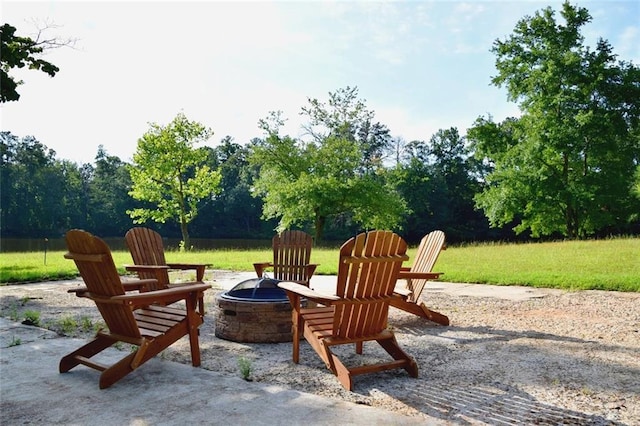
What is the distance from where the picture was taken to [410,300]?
5.29m

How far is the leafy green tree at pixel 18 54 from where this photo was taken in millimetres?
9242

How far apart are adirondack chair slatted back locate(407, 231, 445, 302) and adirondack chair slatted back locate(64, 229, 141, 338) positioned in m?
2.99

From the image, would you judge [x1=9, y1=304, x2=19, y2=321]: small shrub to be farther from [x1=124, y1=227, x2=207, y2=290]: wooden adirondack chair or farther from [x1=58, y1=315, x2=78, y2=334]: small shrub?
[x1=124, y1=227, x2=207, y2=290]: wooden adirondack chair

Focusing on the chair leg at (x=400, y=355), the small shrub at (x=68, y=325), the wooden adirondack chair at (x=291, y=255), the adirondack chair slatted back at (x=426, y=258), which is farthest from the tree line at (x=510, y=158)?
the chair leg at (x=400, y=355)

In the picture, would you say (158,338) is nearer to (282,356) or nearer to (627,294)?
(282,356)

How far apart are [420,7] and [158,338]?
7.22 meters

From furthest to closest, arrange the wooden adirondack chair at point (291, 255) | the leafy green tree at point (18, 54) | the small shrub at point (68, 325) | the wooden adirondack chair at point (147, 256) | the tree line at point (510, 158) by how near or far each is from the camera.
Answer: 1. the tree line at point (510, 158)
2. the leafy green tree at point (18, 54)
3. the wooden adirondack chair at point (291, 255)
4. the wooden adirondack chair at point (147, 256)
5. the small shrub at point (68, 325)

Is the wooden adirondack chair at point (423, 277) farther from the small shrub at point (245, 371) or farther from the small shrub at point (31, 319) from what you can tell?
the small shrub at point (31, 319)

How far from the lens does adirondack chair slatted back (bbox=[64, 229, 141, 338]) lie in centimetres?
319

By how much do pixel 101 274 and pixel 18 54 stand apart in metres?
8.28

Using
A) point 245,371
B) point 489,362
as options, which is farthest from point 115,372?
point 489,362

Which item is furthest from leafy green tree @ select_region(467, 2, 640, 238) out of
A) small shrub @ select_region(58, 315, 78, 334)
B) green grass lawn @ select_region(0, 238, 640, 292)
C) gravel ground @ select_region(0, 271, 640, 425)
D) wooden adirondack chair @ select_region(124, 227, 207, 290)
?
small shrub @ select_region(58, 315, 78, 334)

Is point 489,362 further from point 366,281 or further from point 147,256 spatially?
point 147,256

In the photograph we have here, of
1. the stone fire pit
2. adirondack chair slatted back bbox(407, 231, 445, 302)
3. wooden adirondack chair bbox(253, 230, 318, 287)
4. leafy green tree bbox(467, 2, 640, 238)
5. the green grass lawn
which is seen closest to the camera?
the stone fire pit
